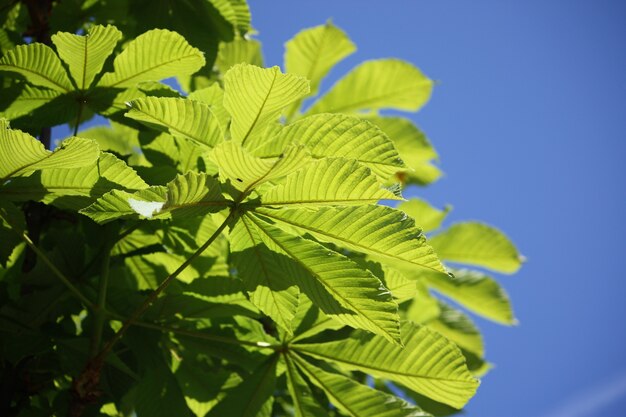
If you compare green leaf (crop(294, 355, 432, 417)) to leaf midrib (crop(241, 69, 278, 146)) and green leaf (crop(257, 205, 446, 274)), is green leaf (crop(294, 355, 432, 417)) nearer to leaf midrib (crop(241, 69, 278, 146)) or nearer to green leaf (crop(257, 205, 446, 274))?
green leaf (crop(257, 205, 446, 274))

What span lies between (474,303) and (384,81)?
60 centimetres

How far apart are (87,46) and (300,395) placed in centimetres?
69

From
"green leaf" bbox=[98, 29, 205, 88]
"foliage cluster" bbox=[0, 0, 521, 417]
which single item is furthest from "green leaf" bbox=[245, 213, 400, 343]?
"green leaf" bbox=[98, 29, 205, 88]

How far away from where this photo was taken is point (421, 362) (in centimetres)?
111

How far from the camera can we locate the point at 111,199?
0.80m

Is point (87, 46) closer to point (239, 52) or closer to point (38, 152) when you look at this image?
point (38, 152)

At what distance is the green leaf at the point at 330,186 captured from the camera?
832 mm

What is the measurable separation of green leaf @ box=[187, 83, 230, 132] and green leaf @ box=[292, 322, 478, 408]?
1.42ft

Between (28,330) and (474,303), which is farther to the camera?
(474,303)

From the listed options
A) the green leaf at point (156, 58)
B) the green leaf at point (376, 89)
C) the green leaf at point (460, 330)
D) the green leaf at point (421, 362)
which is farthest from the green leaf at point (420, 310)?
the green leaf at point (156, 58)

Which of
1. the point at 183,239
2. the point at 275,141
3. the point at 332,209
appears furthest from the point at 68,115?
the point at 332,209

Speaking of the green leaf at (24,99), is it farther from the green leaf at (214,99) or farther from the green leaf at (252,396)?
the green leaf at (252,396)

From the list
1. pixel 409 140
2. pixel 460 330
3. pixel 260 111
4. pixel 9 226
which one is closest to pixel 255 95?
pixel 260 111

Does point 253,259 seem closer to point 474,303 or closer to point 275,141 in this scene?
point 275,141
